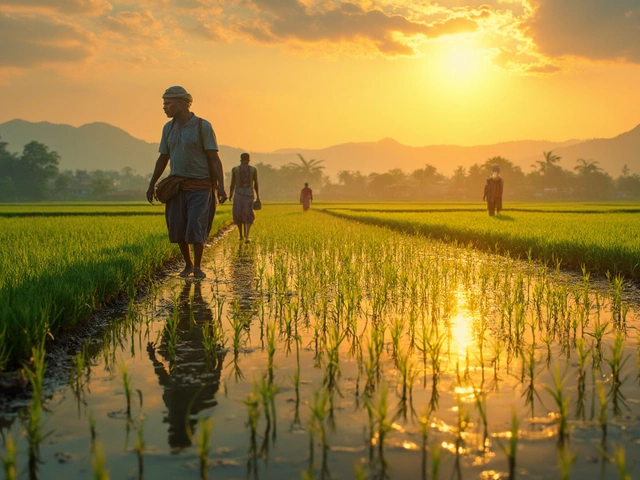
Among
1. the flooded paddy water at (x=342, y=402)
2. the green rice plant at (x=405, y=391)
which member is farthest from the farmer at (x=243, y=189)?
the green rice plant at (x=405, y=391)

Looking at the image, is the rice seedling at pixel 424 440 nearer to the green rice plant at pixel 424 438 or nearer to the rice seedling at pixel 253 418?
the green rice plant at pixel 424 438

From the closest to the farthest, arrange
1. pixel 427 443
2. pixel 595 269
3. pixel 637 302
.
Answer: pixel 427 443 < pixel 637 302 < pixel 595 269

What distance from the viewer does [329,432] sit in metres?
2.43

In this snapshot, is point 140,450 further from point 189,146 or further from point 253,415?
point 189,146

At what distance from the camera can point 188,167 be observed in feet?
23.3

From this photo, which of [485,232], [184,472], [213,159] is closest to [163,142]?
[213,159]

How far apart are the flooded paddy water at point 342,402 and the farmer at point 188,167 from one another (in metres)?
2.24

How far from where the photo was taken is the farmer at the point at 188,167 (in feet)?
23.1

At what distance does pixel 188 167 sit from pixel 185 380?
4302 mm

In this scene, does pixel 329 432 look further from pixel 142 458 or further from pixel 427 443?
pixel 142 458

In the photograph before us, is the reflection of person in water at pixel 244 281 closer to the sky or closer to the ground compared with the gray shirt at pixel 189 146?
closer to the ground

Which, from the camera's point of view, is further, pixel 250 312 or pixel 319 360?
pixel 250 312

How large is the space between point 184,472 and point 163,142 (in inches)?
225

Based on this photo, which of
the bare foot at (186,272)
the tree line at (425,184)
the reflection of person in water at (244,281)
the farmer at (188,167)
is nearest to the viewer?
the reflection of person in water at (244,281)
